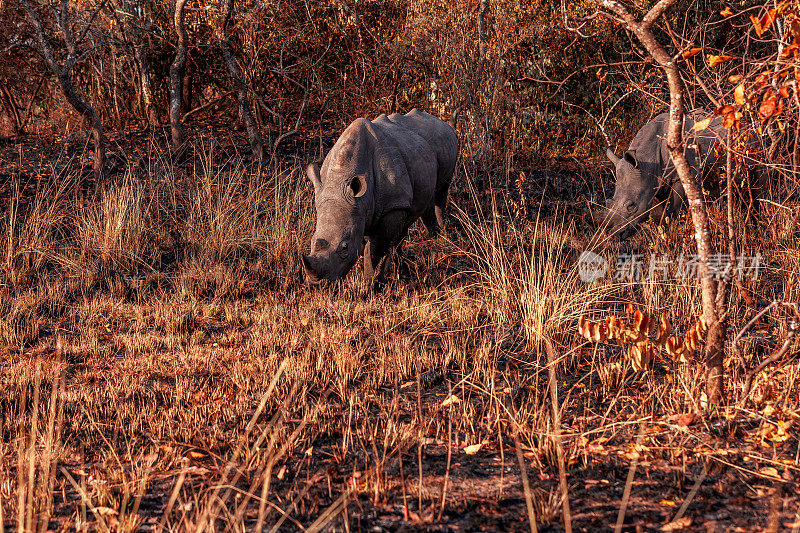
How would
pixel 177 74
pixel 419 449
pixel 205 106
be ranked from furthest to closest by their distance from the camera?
pixel 205 106
pixel 177 74
pixel 419 449

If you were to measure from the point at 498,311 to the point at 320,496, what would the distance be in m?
2.82

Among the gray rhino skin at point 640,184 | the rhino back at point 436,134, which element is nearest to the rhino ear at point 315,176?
the rhino back at point 436,134

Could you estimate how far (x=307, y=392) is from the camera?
14.4 ft

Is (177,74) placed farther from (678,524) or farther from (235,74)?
(678,524)

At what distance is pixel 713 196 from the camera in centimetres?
816

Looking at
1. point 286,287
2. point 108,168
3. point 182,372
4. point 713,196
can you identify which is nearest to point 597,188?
point 713,196

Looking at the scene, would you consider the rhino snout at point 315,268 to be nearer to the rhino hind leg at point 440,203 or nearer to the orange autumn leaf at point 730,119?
the rhino hind leg at point 440,203

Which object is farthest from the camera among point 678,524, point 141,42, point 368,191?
point 141,42

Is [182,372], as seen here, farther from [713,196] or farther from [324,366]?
[713,196]

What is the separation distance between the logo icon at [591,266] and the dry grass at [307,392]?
1.10ft

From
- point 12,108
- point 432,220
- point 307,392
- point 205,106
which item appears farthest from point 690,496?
point 12,108

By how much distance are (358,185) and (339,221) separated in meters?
0.35

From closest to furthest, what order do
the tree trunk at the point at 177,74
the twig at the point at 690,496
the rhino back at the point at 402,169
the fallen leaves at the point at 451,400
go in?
the twig at the point at 690,496 < the fallen leaves at the point at 451,400 < the rhino back at the point at 402,169 < the tree trunk at the point at 177,74

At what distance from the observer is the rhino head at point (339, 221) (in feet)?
19.6
